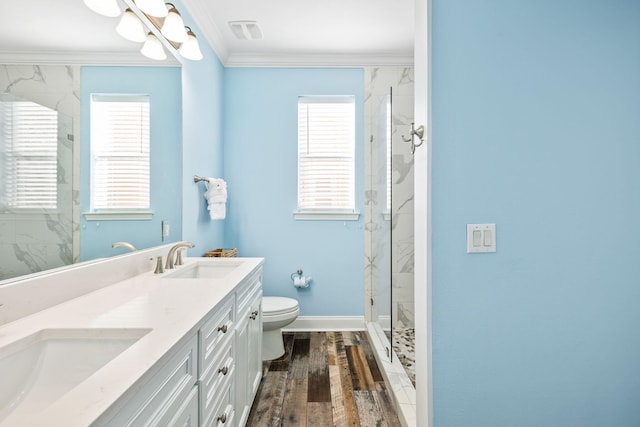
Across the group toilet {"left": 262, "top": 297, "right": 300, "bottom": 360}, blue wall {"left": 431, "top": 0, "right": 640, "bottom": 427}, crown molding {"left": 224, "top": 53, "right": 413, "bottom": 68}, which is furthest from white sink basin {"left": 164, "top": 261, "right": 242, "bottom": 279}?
crown molding {"left": 224, "top": 53, "right": 413, "bottom": 68}

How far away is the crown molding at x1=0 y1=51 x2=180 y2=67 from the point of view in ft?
3.17

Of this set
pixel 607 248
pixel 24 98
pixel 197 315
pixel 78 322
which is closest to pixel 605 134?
pixel 607 248

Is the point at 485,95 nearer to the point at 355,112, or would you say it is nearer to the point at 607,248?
the point at 607,248

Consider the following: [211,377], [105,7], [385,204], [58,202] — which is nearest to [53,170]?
[58,202]

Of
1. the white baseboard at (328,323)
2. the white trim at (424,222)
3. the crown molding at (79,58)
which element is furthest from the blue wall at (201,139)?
the white trim at (424,222)

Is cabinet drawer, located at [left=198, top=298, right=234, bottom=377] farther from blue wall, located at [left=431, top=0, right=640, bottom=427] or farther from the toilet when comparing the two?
the toilet

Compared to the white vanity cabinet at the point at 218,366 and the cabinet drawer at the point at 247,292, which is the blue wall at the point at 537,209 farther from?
the cabinet drawer at the point at 247,292

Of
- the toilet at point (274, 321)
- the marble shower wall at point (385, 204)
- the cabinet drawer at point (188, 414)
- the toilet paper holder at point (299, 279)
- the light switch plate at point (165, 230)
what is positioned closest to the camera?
the cabinet drawer at point (188, 414)

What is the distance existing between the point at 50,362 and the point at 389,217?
2038 mm

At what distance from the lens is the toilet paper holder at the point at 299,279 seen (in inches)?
113

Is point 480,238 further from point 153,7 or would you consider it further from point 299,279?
point 299,279

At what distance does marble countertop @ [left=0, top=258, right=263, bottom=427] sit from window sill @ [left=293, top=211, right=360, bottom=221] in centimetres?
140

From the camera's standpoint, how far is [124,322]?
89 centimetres

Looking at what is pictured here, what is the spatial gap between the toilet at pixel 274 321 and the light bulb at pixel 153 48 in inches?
66.2
